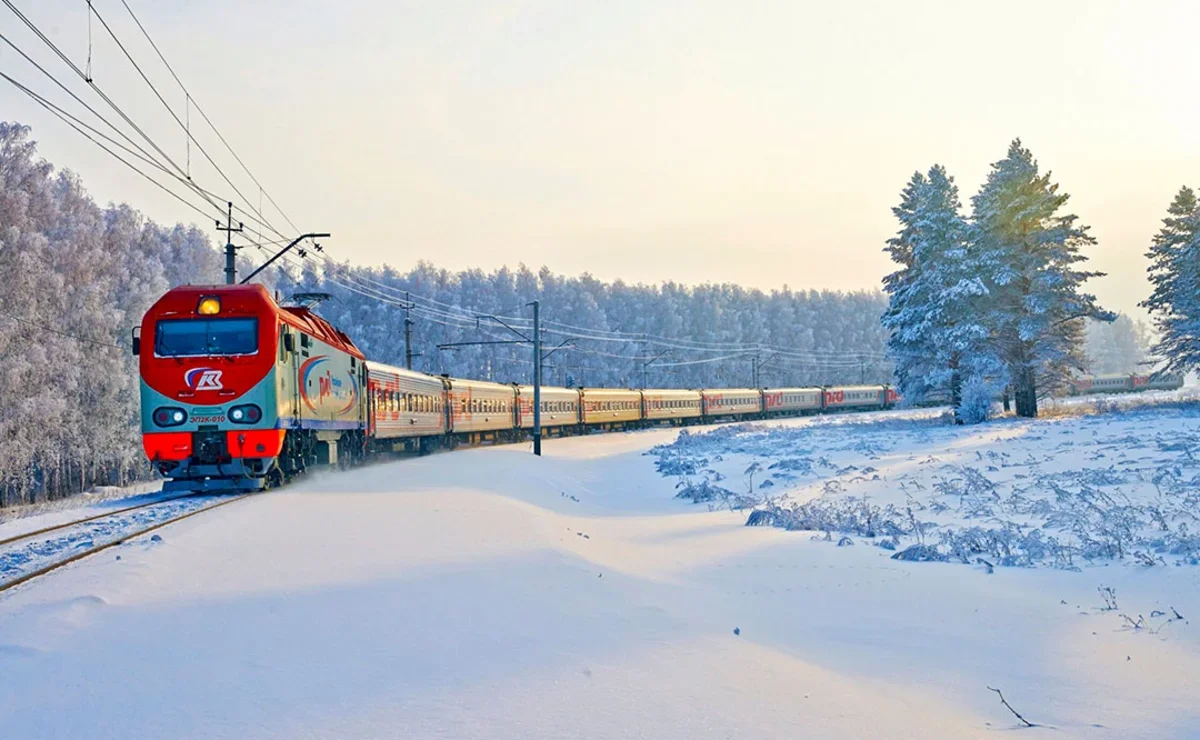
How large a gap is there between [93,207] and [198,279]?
49.1 ft

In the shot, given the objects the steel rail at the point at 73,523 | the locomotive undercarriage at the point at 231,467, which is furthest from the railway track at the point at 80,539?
the locomotive undercarriage at the point at 231,467

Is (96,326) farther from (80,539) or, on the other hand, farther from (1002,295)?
(1002,295)

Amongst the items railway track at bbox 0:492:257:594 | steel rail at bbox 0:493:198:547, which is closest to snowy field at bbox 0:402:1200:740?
railway track at bbox 0:492:257:594

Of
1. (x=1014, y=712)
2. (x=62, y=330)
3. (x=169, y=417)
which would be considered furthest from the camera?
(x=62, y=330)

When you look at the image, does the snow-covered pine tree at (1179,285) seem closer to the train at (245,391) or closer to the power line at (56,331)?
the train at (245,391)

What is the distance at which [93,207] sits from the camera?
147ft

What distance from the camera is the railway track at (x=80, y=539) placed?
9.31 m

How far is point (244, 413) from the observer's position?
16547mm

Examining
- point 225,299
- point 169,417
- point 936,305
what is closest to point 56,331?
point 225,299

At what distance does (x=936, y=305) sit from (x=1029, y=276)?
4542 millimetres

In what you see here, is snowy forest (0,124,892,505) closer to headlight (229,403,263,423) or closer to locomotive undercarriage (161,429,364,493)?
locomotive undercarriage (161,429,364,493)

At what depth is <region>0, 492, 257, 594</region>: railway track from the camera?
9.31 meters

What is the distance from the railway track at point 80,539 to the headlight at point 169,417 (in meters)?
1.47

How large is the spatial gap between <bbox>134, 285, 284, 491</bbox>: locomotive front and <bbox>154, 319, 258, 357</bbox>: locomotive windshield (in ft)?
0.06
